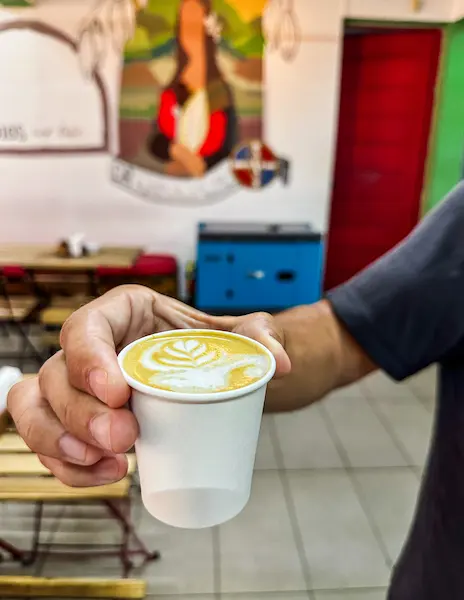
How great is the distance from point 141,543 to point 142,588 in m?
0.25

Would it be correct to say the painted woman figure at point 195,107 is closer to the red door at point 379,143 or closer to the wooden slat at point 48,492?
the red door at point 379,143

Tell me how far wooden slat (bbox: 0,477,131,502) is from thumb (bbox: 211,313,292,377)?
131 centimetres

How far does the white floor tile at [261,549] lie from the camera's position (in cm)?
212

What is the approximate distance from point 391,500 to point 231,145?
3188mm

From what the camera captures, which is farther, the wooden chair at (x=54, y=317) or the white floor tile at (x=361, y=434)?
the wooden chair at (x=54, y=317)

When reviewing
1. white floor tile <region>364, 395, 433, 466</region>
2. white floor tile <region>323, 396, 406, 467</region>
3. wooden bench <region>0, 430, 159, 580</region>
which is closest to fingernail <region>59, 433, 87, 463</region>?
wooden bench <region>0, 430, 159, 580</region>

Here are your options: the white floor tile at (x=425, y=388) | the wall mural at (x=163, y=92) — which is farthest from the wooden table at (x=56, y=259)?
the white floor tile at (x=425, y=388)

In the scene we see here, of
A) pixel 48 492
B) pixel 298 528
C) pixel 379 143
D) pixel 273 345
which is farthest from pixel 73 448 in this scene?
pixel 379 143

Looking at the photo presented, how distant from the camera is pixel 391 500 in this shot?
8.59ft

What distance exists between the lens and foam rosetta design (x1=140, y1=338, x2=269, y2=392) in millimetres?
621

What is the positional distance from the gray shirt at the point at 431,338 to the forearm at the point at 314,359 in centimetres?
3

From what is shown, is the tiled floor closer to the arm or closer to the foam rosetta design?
the arm

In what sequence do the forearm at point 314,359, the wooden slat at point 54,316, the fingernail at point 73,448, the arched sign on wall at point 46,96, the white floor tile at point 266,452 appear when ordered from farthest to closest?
the arched sign on wall at point 46,96, the wooden slat at point 54,316, the white floor tile at point 266,452, the forearm at point 314,359, the fingernail at point 73,448

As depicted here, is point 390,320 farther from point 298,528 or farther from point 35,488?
point 298,528
